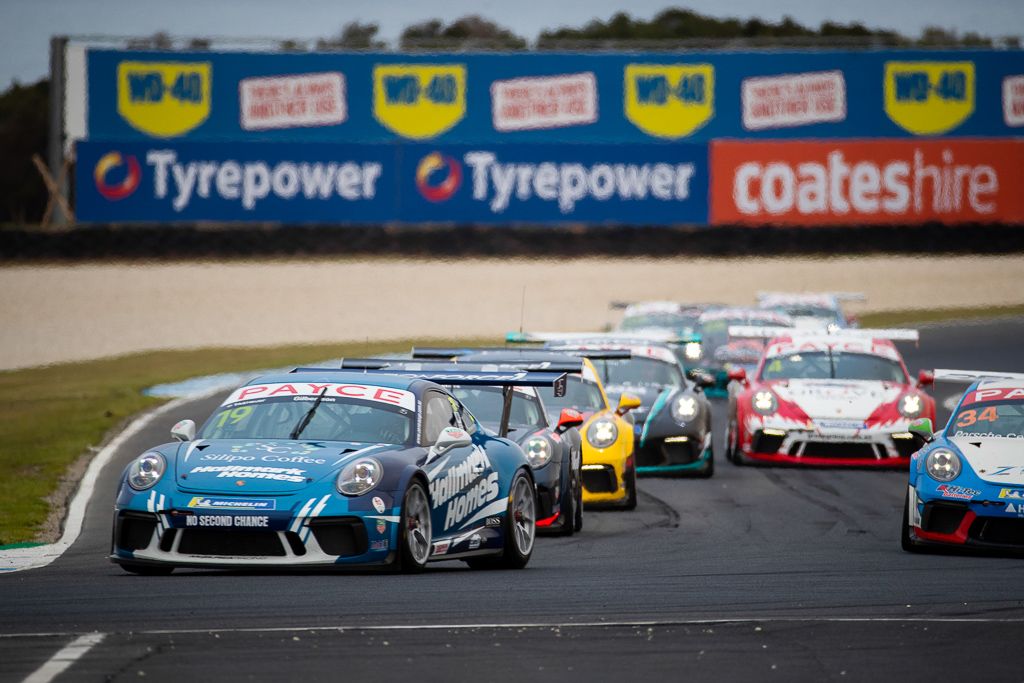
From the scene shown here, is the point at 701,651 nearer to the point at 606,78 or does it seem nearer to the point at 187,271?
the point at 187,271

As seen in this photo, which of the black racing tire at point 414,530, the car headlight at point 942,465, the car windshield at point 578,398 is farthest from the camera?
the car windshield at point 578,398

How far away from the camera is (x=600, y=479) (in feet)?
49.7

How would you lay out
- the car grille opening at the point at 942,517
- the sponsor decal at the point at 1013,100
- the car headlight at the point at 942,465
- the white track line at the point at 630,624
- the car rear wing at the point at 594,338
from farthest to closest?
the sponsor decal at the point at 1013,100, the car rear wing at the point at 594,338, the car headlight at the point at 942,465, the car grille opening at the point at 942,517, the white track line at the point at 630,624

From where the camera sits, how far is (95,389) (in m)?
27.2

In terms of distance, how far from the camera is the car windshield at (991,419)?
12.8 metres

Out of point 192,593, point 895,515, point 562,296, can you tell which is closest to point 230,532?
point 192,593

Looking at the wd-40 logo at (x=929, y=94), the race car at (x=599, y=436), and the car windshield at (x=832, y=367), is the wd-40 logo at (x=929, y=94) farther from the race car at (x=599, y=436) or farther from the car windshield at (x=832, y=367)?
the race car at (x=599, y=436)

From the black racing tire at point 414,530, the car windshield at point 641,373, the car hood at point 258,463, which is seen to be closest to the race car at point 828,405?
the car windshield at point 641,373

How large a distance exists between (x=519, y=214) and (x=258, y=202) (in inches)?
254

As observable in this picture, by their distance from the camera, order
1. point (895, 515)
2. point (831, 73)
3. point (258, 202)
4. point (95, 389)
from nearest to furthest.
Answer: point (895, 515) < point (95, 389) < point (258, 202) < point (831, 73)

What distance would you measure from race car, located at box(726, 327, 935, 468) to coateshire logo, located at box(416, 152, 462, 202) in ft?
93.2

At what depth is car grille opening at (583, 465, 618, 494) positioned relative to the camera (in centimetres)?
1512

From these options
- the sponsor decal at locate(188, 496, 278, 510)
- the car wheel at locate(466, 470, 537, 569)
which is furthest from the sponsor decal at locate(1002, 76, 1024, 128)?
the sponsor decal at locate(188, 496, 278, 510)

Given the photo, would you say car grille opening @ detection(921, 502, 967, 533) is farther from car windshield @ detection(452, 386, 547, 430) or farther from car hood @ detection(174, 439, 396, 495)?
car hood @ detection(174, 439, 396, 495)
